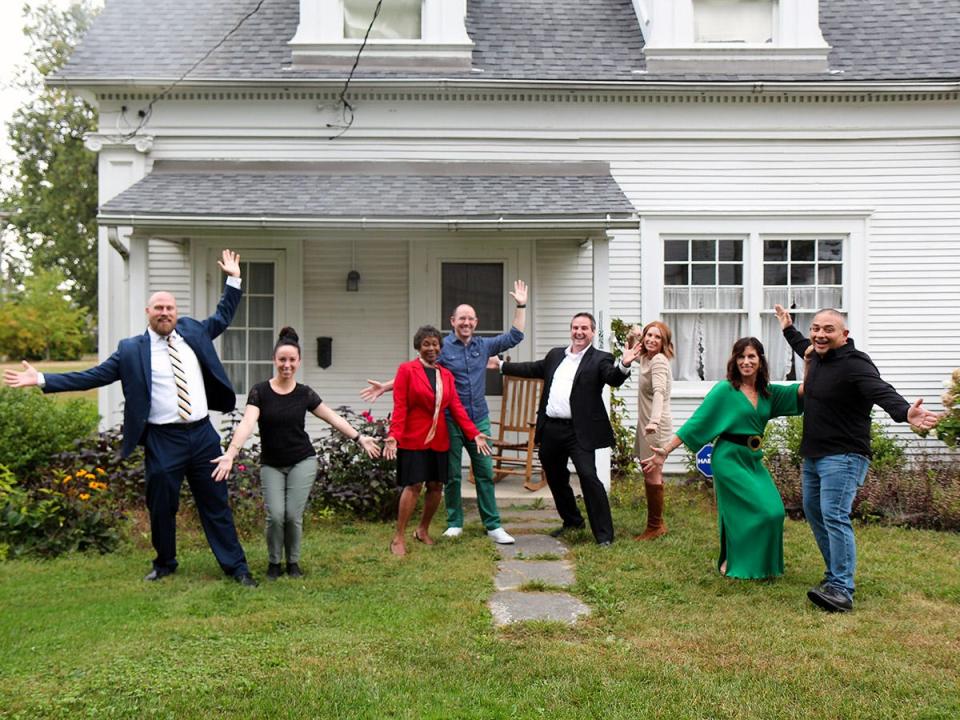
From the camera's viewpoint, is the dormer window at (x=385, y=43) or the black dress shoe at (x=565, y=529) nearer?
the black dress shoe at (x=565, y=529)

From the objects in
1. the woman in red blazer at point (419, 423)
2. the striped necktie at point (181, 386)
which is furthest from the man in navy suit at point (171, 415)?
the woman in red blazer at point (419, 423)

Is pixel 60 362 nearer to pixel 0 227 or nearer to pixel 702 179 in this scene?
pixel 0 227

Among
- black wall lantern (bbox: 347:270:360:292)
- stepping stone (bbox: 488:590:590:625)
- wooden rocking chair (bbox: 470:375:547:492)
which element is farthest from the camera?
black wall lantern (bbox: 347:270:360:292)

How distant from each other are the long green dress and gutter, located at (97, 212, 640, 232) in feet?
10.3

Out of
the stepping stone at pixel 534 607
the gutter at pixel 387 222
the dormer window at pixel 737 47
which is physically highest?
the dormer window at pixel 737 47

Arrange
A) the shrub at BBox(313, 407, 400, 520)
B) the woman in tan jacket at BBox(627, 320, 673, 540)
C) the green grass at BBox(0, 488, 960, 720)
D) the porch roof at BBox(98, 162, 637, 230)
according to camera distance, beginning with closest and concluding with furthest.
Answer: the green grass at BBox(0, 488, 960, 720) → the woman in tan jacket at BBox(627, 320, 673, 540) → the shrub at BBox(313, 407, 400, 520) → the porch roof at BBox(98, 162, 637, 230)

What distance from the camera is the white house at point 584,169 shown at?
10.6m

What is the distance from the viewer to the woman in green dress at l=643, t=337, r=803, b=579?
20.6 ft

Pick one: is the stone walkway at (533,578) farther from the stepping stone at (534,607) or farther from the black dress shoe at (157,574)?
the black dress shoe at (157,574)

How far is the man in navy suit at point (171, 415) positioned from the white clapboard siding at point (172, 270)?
448cm

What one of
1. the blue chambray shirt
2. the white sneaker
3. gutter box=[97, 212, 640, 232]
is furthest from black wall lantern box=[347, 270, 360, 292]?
the white sneaker

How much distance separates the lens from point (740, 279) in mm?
10906

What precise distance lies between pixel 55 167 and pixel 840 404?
1090 inches

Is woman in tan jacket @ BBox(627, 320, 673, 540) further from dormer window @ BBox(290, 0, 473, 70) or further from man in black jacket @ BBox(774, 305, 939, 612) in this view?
dormer window @ BBox(290, 0, 473, 70)
